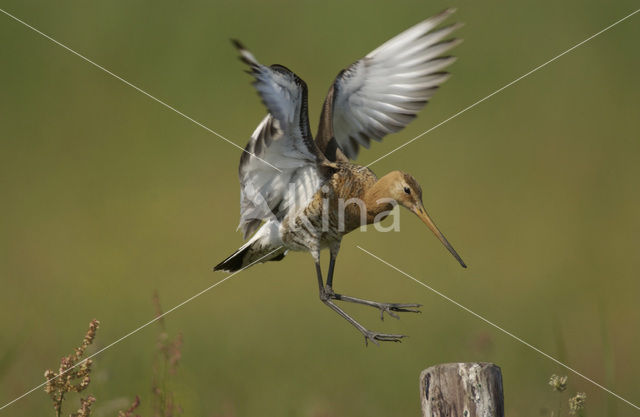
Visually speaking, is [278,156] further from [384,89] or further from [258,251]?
[384,89]

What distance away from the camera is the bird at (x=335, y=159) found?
5.88 metres

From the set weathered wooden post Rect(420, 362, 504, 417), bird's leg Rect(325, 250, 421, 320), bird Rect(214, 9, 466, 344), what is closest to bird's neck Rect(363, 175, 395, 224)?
bird Rect(214, 9, 466, 344)

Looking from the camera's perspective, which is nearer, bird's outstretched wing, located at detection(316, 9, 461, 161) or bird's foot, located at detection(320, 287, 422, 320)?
bird's foot, located at detection(320, 287, 422, 320)

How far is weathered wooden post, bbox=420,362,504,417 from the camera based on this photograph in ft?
13.2

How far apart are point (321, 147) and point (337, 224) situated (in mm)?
771

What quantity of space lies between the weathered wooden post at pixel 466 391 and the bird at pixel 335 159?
1.57 metres

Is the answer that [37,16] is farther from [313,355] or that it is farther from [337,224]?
[337,224]

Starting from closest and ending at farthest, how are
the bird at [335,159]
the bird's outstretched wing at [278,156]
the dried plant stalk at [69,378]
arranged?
1. the dried plant stalk at [69,378]
2. the bird's outstretched wing at [278,156]
3. the bird at [335,159]

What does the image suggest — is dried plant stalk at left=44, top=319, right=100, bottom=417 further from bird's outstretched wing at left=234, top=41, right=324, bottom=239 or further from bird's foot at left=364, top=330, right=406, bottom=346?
bird's foot at left=364, top=330, right=406, bottom=346

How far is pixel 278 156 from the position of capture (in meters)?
6.09

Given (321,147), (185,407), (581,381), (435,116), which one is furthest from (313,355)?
(435,116)

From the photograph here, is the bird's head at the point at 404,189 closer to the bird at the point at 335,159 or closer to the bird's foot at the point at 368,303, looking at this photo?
the bird at the point at 335,159

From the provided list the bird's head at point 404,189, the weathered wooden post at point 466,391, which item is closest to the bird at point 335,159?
the bird's head at point 404,189

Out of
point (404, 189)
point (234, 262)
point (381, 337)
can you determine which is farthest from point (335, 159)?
point (381, 337)
